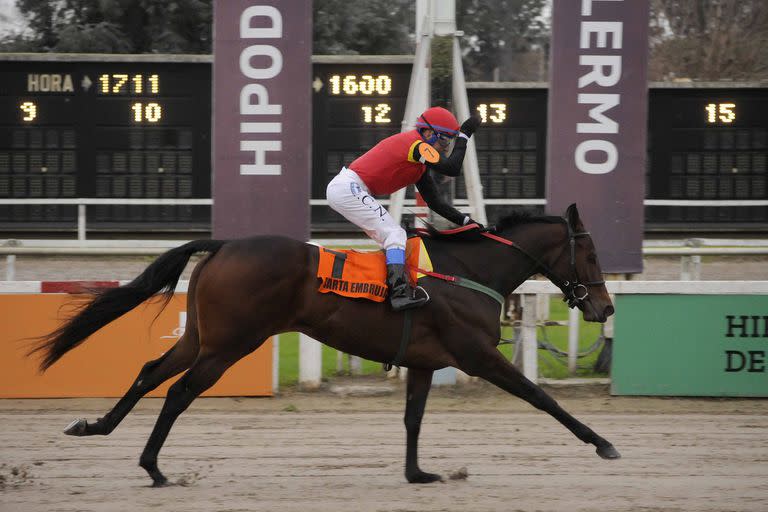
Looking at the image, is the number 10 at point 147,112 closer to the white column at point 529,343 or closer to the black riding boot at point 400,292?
the white column at point 529,343

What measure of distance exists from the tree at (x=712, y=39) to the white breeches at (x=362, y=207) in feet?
62.7

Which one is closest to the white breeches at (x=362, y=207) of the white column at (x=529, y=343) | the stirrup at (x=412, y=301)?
the stirrup at (x=412, y=301)

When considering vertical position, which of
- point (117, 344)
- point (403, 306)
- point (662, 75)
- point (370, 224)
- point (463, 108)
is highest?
point (662, 75)

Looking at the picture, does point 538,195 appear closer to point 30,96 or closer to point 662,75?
point 30,96

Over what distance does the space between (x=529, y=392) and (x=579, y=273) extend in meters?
0.86

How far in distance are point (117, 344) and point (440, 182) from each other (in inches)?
115

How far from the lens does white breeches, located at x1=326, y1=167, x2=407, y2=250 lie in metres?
5.67

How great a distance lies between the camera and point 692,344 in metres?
8.21

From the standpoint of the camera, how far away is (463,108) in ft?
28.0

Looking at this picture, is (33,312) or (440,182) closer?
(33,312)

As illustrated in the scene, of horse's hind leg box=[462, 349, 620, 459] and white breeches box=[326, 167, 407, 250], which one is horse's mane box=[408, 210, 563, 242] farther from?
horse's hind leg box=[462, 349, 620, 459]

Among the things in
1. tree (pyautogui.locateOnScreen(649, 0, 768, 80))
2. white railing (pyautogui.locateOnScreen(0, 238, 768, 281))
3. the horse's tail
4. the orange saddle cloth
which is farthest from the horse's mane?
tree (pyautogui.locateOnScreen(649, 0, 768, 80))

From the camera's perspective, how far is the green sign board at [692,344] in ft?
26.9

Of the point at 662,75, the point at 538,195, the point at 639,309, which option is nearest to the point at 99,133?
the point at 538,195
